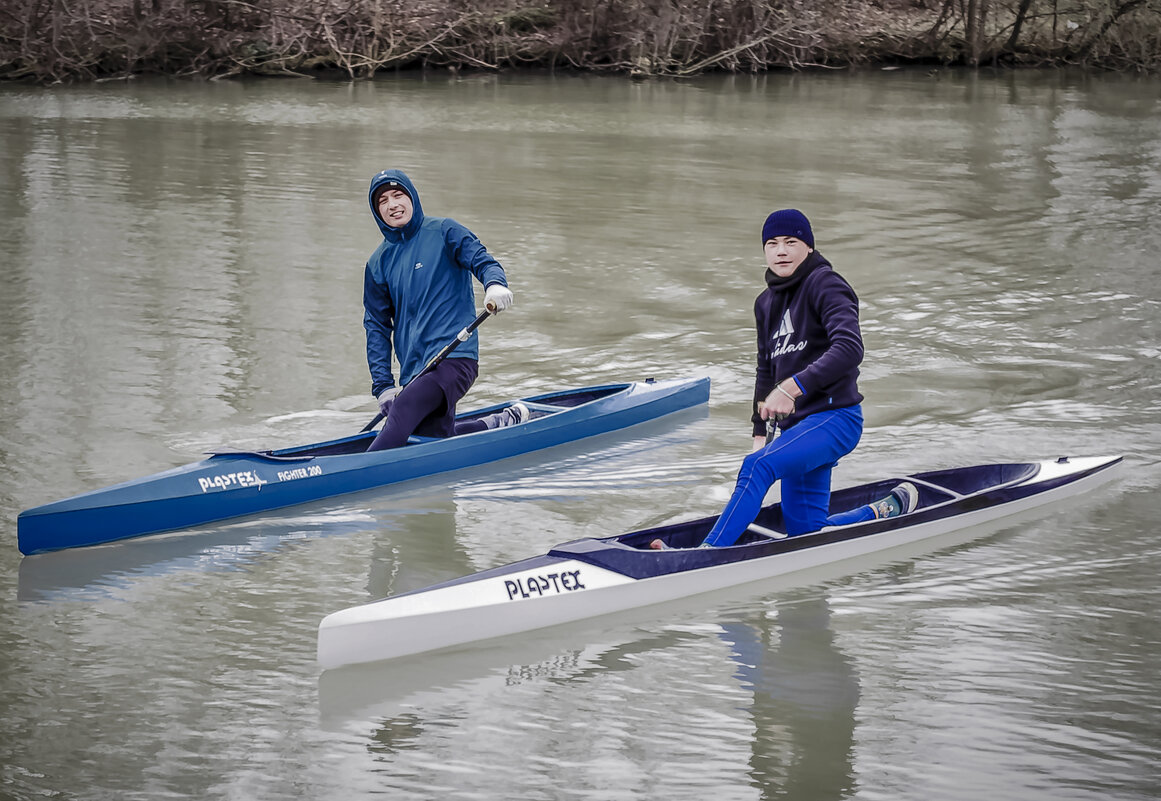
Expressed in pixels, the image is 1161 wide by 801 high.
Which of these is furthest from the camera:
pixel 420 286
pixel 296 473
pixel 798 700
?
pixel 420 286

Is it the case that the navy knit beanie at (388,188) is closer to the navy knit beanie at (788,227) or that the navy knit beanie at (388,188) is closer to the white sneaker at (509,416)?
the white sneaker at (509,416)

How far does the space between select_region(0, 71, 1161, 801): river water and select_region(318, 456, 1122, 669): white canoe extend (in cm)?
11

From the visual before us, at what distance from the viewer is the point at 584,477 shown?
6.98 meters

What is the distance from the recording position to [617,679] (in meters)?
4.75

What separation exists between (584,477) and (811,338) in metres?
1.98

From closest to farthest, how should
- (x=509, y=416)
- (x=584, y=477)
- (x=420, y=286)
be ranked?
(x=420, y=286), (x=584, y=477), (x=509, y=416)

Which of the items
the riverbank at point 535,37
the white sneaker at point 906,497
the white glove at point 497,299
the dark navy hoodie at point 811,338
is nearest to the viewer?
the dark navy hoodie at point 811,338

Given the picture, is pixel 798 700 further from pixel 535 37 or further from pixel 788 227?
pixel 535 37

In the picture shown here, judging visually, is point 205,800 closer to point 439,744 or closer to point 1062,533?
point 439,744

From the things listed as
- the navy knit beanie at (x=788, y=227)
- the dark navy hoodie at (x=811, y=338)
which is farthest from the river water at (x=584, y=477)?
the navy knit beanie at (x=788, y=227)

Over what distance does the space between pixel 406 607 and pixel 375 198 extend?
8.80 feet

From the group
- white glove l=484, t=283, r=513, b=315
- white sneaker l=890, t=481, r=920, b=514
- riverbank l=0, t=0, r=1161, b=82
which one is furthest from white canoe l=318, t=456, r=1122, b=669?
riverbank l=0, t=0, r=1161, b=82

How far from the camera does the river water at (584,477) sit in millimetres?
4281

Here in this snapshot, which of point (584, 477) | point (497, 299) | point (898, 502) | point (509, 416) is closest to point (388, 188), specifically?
point (497, 299)
